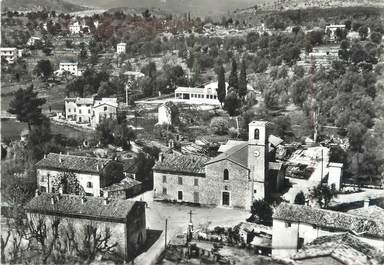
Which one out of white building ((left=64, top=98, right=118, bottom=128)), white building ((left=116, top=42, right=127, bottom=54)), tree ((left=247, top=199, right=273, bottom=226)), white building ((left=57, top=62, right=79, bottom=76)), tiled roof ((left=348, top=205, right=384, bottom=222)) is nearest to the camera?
tiled roof ((left=348, top=205, right=384, bottom=222))

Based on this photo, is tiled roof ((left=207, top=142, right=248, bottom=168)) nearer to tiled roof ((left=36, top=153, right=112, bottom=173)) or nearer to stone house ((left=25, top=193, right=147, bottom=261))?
stone house ((left=25, top=193, right=147, bottom=261))

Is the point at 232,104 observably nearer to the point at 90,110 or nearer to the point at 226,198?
the point at 90,110

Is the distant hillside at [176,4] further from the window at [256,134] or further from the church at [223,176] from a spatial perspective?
the window at [256,134]

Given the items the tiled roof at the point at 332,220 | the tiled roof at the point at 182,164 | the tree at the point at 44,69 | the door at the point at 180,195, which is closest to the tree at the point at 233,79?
the tiled roof at the point at 182,164

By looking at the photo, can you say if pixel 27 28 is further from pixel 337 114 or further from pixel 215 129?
pixel 337 114

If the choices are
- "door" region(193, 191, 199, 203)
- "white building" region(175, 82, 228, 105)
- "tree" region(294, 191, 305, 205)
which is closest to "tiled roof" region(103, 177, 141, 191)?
"door" region(193, 191, 199, 203)

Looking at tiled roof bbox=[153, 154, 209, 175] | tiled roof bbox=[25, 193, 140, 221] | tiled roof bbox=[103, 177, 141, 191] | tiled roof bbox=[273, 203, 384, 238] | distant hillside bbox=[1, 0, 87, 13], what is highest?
distant hillside bbox=[1, 0, 87, 13]
